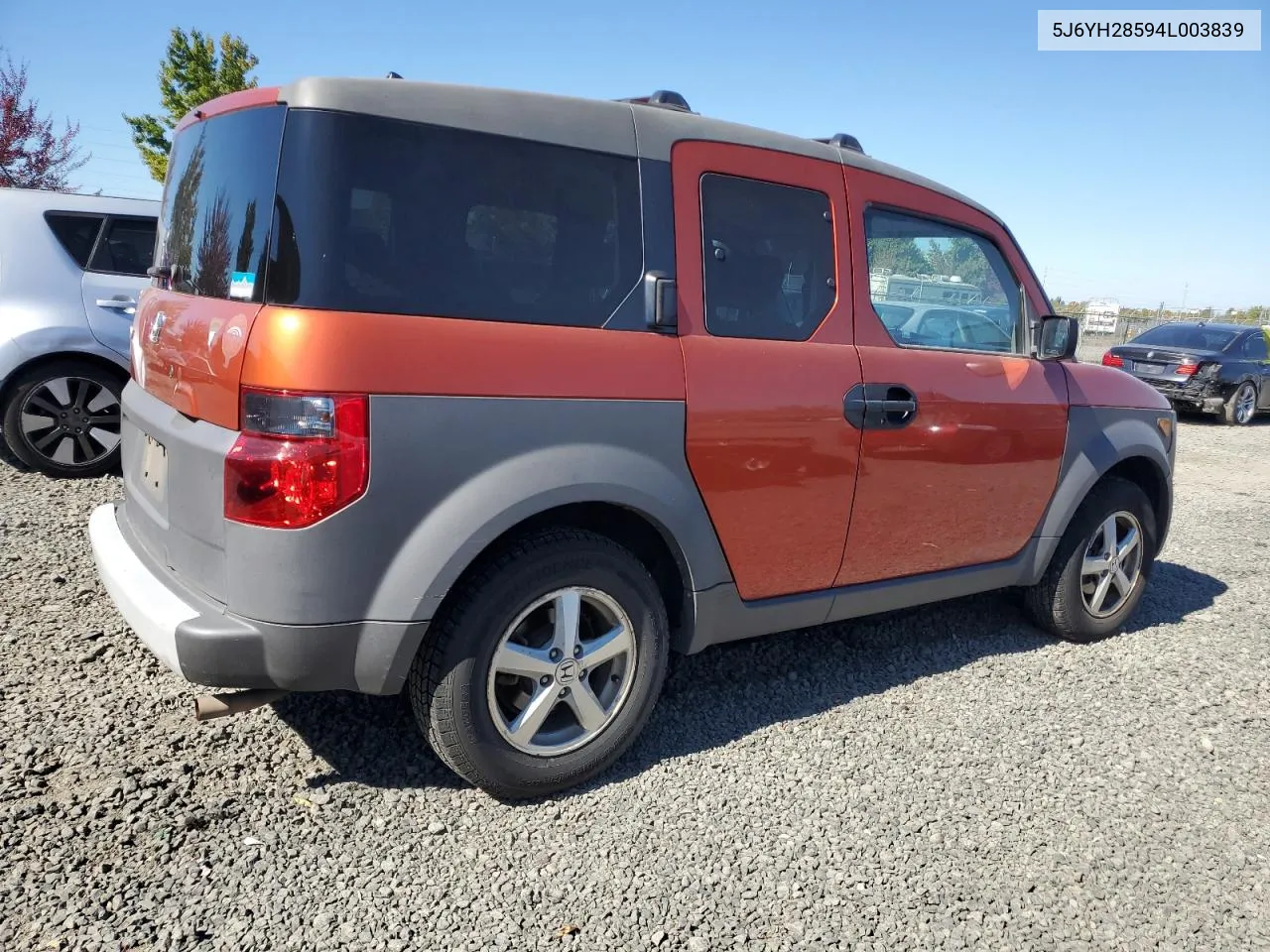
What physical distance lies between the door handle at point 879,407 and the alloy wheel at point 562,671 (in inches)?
42.8

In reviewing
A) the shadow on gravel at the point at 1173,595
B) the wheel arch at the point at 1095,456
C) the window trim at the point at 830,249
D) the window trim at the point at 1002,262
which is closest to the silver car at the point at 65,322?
the window trim at the point at 830,249

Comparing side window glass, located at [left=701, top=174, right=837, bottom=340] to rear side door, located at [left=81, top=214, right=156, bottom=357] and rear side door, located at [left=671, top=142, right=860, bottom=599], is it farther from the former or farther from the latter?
rear side door, located at [left=81, top=214, right=156, bottom=357]

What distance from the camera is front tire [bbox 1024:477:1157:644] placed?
420 cm

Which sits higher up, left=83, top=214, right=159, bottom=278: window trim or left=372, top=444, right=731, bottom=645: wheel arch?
left=83, top=214, right=159, bottom=278: window trim

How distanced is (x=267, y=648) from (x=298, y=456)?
0.51 meters

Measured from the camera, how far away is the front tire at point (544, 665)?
2541mm

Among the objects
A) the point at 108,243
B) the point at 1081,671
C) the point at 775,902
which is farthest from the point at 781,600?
the point at 108,243

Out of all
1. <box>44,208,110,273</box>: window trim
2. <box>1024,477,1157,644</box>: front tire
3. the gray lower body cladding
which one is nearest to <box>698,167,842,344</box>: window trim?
the gray lower body cladding

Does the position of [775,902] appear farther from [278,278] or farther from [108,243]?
[108,243]

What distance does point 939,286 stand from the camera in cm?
371

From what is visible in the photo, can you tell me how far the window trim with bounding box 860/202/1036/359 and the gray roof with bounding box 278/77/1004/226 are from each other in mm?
383

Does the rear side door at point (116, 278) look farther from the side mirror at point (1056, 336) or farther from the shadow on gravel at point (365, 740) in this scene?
the side mirror at point (1056, 336)

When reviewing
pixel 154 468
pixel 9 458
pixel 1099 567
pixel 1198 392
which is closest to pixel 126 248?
pixel 9 458

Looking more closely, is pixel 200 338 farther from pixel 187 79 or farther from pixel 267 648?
pixel 187 79
